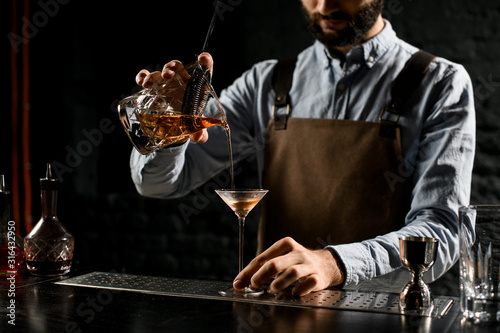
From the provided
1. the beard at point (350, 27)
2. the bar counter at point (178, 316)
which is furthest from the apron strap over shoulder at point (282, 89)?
the bar counter at point (178, 316)

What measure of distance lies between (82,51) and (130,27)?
41 centimetres

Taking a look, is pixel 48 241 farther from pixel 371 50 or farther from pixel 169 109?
pixel 371 50

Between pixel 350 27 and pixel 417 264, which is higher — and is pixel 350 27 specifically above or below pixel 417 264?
above

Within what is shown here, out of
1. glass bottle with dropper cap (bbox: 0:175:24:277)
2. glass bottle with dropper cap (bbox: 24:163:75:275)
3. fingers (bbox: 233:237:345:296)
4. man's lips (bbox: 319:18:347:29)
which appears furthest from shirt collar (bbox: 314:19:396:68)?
glass bottle with dropper cap (bbox: 0:175:24:277)

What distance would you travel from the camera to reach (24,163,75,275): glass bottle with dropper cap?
1595mm

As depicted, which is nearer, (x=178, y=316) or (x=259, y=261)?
(x=178, y=316)

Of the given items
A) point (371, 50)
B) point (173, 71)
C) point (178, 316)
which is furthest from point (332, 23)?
point (178, 316)

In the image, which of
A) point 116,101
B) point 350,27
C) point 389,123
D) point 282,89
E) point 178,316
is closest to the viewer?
point 178,316

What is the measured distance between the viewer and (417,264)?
1.22 metres

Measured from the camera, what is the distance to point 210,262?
370 cm

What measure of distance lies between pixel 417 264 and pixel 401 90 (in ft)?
3.12

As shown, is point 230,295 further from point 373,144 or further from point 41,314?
point 373,144

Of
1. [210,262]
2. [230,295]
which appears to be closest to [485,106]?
[210,262]

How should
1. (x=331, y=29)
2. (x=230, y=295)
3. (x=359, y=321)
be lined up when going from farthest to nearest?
(x=331, y=29) < (x=230, y=295) < (x=359, y=321)
